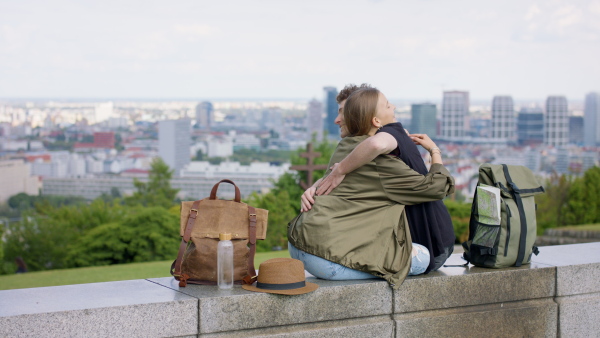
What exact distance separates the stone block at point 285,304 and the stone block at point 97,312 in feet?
0.30

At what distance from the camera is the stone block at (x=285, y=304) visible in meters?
3.25

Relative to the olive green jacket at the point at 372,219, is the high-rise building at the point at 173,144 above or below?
below

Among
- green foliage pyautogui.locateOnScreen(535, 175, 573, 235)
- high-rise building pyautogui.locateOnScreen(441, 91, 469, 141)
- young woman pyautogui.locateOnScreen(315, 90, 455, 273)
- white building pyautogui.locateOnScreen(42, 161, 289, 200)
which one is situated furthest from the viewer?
high-rise building pyautogui.locateOnScreen(441, 91, 469, 141)

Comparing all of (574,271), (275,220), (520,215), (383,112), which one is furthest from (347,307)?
(275,220)

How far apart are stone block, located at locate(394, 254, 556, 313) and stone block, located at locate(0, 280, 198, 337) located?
117 centimetres

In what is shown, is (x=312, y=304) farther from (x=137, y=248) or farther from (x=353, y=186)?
(x=137, y=248)

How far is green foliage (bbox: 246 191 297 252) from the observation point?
26.9 meters

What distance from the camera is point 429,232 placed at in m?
3.81

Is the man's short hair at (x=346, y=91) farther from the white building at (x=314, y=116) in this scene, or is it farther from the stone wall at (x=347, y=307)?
the white building at (x=314, y=116)

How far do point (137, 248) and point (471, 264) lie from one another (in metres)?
20.6

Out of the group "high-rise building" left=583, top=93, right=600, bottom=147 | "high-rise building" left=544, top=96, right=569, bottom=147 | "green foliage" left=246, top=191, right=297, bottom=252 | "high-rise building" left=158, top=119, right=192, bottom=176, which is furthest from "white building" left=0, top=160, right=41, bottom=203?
"high-rise building" left=583, top=93, right=600, bottom=147

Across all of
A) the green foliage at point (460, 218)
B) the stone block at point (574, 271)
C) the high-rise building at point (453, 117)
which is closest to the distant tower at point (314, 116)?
the high-rise building at point (453, 117)

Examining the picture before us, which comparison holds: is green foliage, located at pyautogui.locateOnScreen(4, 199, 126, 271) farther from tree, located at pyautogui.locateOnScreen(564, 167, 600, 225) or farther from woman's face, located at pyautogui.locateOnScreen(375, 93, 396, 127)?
woman's face, located at pyautogui.locateOnScreen(375, 93, 396, 127)

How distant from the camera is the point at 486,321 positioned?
3953 mm
